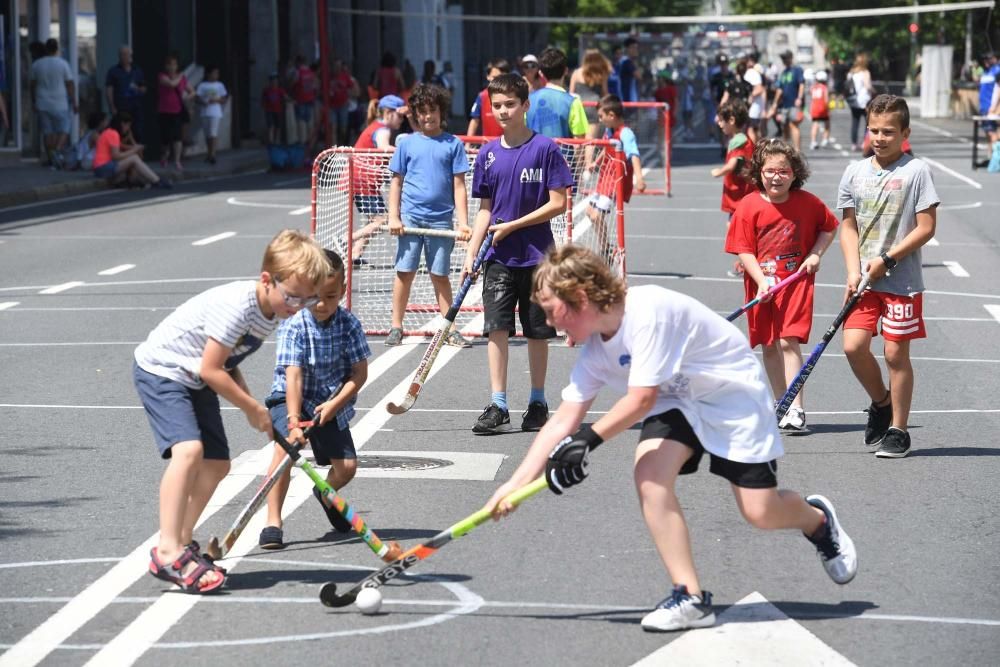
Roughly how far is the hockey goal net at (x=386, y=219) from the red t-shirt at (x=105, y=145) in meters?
12.4

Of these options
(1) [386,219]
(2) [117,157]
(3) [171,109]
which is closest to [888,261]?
(1) [386,219]

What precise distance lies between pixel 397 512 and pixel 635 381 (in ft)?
6.88

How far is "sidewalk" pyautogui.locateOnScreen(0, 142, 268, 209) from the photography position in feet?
79.7

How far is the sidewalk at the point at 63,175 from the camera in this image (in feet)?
79.7

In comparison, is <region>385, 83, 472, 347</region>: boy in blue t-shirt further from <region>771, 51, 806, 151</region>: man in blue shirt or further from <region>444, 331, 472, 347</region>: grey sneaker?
<region>771, 51, 806, 151</region>: man in blue shirt

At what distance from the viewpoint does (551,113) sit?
1398 centimetres

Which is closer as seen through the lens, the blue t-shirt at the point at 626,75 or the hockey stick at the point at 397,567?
the hockey stick at the point at 397,567

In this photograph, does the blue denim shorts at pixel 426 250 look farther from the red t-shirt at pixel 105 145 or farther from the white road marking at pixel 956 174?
the white road marking at pixel 956 174

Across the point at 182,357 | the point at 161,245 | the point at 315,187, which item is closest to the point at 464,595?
the point at 182,357

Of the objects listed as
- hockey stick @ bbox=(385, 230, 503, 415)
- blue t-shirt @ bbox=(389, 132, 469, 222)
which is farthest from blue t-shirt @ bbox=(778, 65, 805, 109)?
hockey stick @ bbox=(385, 230, 503, 415)

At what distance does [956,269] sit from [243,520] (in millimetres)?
11665

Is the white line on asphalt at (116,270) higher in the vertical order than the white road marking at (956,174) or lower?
higher

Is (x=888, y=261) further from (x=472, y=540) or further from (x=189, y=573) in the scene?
(x=189, y=573)

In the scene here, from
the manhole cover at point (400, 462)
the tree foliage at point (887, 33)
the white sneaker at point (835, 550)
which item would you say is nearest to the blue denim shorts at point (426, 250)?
the manhole cover at point (400, 462)
